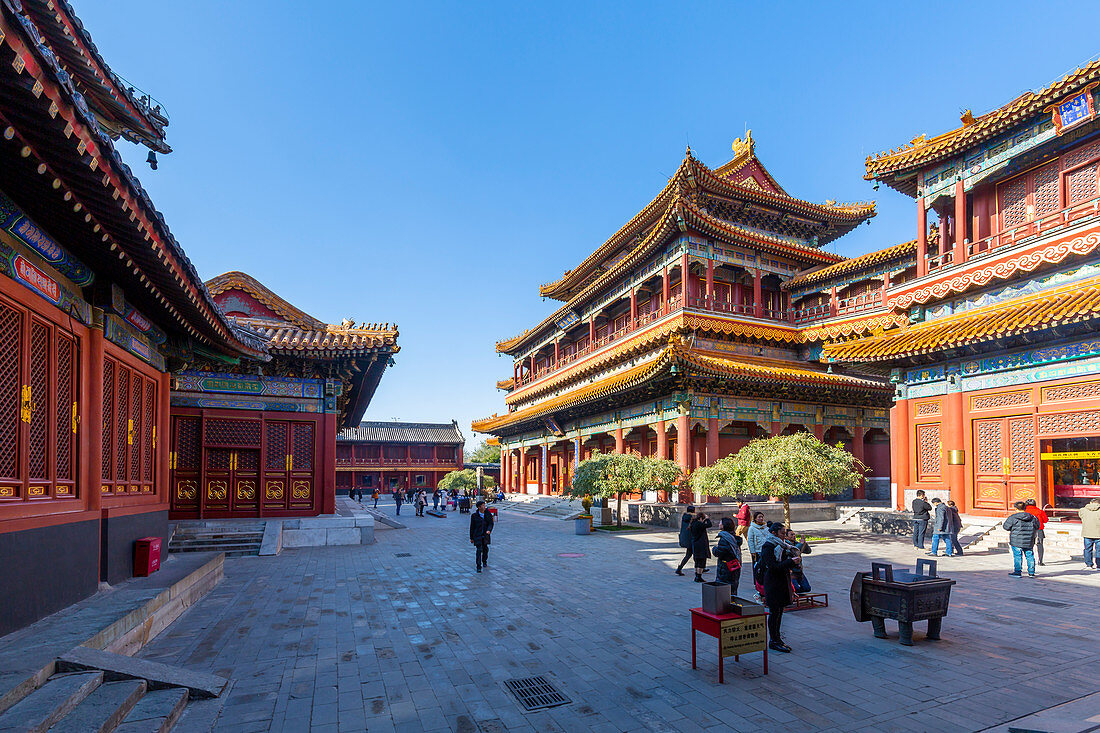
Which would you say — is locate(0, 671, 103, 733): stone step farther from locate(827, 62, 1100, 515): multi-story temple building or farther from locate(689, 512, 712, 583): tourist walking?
locate(827, 62, 1100, 515): multi-story temple building

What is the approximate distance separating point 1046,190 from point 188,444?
22824 millimetres

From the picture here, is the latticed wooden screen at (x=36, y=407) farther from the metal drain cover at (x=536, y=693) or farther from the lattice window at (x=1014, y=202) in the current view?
the lattice window at (x=1014, y=202)

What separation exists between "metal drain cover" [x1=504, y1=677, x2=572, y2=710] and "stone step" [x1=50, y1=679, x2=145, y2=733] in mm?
3208

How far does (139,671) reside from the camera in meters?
5.44

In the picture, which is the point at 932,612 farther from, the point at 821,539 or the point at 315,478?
the point at 315,478

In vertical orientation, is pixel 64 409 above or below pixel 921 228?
below

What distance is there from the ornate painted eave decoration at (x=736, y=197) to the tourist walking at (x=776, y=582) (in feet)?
70.5

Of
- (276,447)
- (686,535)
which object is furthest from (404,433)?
(686,535)

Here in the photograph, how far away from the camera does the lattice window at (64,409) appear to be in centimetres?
753

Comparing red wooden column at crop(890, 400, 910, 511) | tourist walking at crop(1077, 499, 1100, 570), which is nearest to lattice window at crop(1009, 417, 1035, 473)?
red wooden column at crop(890, 400, 910, 511)

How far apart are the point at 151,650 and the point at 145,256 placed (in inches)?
184

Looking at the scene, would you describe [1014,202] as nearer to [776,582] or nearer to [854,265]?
[854,265]

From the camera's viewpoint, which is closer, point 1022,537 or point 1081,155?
point 1022,537

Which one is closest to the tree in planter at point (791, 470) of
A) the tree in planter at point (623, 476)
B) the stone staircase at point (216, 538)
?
the tree in planter at point (623, 476)
